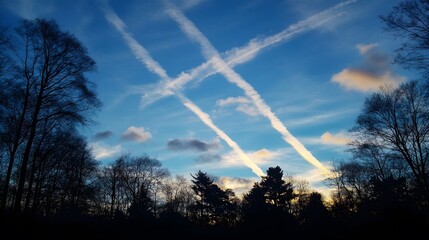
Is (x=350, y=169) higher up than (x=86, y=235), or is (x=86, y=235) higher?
(x=350, y=169)

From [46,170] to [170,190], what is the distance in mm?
31548

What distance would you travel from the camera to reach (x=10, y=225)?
9539 mm

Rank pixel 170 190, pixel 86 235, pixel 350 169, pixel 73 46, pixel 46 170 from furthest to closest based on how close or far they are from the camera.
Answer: pixel 170 190, pixel 350 169, pixel 46 170, pixel 73 46, pixel 86 235

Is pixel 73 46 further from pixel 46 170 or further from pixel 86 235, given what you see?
pixel 46 170

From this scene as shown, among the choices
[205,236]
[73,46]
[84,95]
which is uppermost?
[73,46]

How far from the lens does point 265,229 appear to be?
15758 millimetres

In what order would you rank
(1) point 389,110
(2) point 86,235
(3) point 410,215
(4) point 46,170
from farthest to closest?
1. (4) point 46,170
2. (1) point 389,110
3. (3) point 410,215
4. (2) point 86,235

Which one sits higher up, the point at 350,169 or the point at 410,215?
the point at 350,169

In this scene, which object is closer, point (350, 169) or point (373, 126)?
point (373, 126)

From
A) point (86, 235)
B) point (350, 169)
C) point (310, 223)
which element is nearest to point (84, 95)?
point (86, 235)

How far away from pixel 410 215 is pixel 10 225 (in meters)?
15.8

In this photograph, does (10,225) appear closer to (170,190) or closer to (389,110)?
(389,110)

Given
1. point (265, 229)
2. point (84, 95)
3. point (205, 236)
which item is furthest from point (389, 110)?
point (84, 95)

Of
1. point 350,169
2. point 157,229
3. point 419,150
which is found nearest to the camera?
point 157,229
